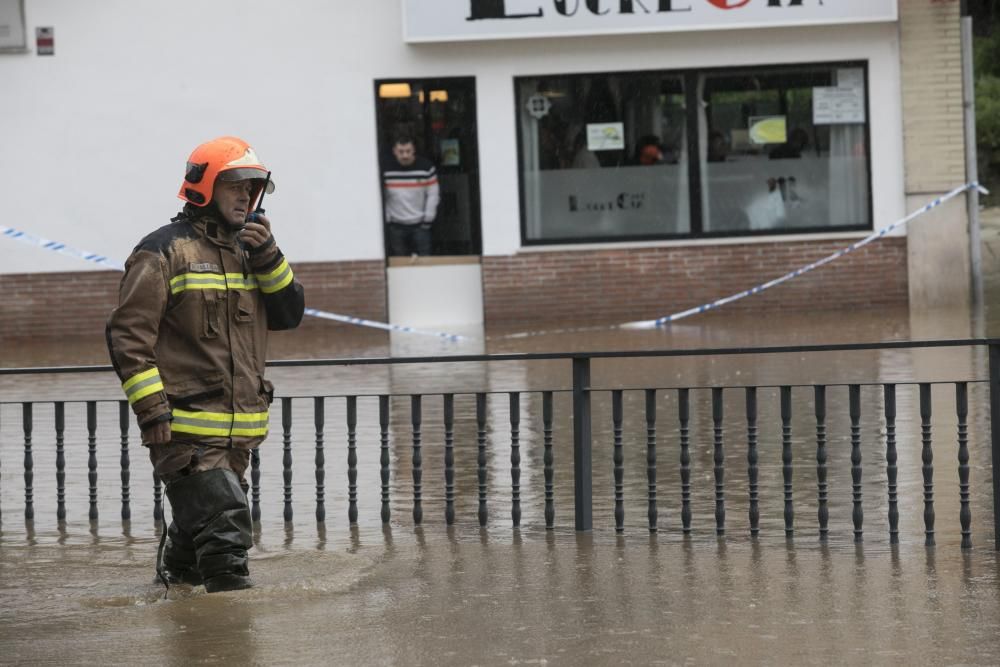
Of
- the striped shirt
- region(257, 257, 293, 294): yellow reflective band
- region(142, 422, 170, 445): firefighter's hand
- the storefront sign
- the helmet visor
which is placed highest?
the storefront sign

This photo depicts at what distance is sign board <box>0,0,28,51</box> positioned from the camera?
63.2 ft

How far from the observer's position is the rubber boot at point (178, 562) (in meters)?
6.81

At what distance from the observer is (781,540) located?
7.63m

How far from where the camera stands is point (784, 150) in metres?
20.1

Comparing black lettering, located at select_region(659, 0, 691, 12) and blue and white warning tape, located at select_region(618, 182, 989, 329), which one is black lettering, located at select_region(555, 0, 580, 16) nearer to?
black lettering, located at select_region(659, 0, 691, 12)

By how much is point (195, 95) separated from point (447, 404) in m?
12.3

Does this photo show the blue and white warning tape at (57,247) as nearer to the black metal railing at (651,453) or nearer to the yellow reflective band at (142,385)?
the black metal railing at (651,453)


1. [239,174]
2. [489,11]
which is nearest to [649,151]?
[489,11]

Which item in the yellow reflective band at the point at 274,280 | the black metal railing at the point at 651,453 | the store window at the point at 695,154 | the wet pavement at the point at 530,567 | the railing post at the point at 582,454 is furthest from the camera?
the store window at the point at 695,154

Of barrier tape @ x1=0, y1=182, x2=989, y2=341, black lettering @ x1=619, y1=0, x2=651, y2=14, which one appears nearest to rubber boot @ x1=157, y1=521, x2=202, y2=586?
barrier tape @ x1=0, y1=182, x2=989, y2=341

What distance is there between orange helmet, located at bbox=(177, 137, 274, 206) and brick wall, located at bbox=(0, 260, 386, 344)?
12.8 metres

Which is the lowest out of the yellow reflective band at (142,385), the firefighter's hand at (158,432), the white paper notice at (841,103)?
the firefighter's hand at (158,432)

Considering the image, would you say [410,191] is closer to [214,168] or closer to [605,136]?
[605,136]

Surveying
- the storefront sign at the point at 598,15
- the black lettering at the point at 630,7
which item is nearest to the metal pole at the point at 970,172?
the storefront sign at the point at 598,15
